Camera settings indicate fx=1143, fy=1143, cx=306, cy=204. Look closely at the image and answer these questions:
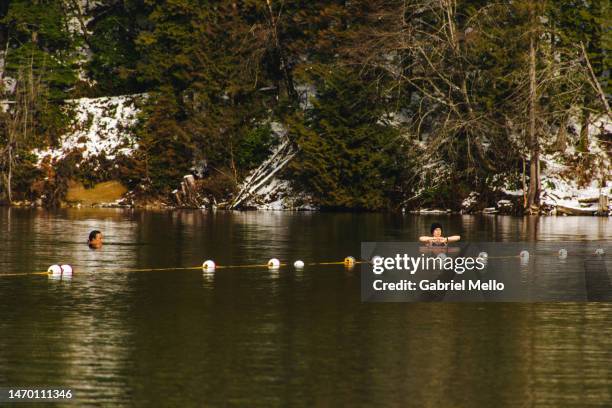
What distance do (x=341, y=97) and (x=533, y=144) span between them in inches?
465

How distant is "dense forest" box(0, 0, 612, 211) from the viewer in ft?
206

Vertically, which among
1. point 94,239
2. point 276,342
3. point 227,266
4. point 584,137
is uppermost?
point 584,137

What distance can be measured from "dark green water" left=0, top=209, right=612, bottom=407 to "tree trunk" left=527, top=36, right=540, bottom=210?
33414 mm

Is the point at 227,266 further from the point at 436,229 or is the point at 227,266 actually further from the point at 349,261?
the point at 436,229

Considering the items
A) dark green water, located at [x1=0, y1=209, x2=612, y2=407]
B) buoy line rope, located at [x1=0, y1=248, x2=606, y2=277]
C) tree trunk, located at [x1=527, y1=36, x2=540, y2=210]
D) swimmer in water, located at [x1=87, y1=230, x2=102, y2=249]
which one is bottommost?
dark green water, located at [x1=0, y1=209, x2=612, y2=407]

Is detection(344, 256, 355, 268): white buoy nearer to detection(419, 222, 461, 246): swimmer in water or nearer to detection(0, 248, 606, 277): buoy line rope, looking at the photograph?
detection(0, 248, 606, 277): buoy line rope

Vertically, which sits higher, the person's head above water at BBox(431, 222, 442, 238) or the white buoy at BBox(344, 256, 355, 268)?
the person's head above water at BBox(431, 222, 442, 238)

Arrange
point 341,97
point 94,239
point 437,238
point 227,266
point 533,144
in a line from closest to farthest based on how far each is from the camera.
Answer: point 227,266
point 437,238
point 94,239
point 533,144
point 341,97

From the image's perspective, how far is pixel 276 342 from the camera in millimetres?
17297

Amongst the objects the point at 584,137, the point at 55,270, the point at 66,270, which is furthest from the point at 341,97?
the point at 55,270

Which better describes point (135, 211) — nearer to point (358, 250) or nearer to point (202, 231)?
point (202, 231)

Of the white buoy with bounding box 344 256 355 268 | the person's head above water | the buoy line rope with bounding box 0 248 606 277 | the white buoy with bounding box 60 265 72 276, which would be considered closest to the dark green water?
the white buoy with bounding box 60 265 72 276

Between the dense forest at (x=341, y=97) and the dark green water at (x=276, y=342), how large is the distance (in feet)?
115

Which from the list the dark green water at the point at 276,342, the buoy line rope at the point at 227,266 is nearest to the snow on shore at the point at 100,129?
the dark green water at the point at 276,342
